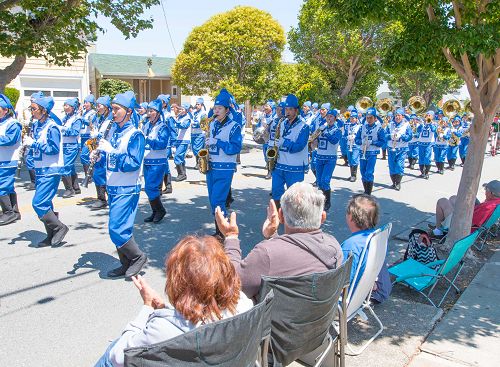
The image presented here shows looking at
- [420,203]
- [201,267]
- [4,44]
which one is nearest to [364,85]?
[420,203]

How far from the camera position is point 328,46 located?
22938mm

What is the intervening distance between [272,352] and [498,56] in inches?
184

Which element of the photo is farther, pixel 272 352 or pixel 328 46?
pixel 328 46

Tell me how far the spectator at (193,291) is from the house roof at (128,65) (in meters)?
34.5

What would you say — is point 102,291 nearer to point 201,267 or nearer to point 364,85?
point 201,267

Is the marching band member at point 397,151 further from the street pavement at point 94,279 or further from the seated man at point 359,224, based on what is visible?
the seated man at point 359,224

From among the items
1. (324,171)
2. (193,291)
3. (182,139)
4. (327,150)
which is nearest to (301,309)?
(193,291)

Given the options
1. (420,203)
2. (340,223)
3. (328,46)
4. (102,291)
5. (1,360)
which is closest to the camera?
(1,360)

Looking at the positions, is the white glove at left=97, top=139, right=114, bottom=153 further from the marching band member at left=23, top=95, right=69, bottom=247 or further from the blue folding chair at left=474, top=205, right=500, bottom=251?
the blue folding chair at left=474, top=205, right=500, bottom=251

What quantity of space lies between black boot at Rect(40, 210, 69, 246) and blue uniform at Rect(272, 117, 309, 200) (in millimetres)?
3196

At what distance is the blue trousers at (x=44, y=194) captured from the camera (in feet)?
20.0

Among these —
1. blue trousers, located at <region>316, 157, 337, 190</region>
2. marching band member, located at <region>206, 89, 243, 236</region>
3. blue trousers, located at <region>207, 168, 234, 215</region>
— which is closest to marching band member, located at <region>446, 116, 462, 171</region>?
blue trousers, located at <region>316, 157, 337, 190</region>

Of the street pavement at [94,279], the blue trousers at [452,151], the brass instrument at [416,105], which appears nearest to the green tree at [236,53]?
the brass instrument at [416,105]

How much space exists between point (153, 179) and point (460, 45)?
491 centimetres
